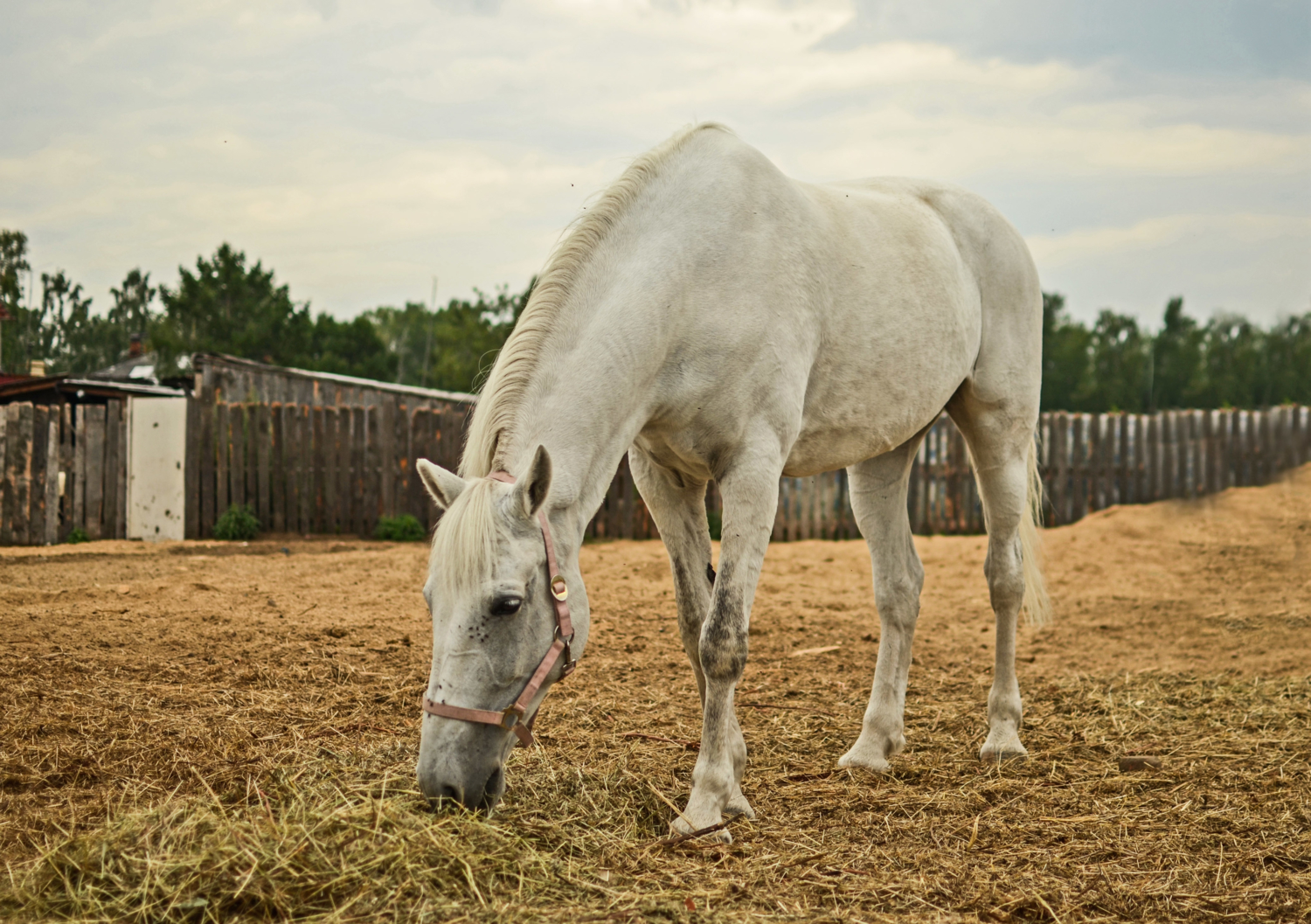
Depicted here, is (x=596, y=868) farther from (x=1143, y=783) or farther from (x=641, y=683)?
(x=641, y=683)

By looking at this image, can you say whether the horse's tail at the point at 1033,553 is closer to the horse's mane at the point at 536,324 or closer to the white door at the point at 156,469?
the horse's mane at the point at 536,324

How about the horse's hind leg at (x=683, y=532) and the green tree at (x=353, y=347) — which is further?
the green tree at (x=353, y=347)

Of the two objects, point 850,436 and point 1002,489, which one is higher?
point 850,436

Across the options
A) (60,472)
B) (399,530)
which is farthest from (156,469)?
(399,530)

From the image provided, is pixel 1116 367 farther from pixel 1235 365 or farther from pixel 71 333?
pixel 71 333

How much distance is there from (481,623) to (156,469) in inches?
440

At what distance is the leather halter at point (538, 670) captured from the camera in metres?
2.55

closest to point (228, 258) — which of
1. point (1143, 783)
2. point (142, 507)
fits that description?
point (142, 507)

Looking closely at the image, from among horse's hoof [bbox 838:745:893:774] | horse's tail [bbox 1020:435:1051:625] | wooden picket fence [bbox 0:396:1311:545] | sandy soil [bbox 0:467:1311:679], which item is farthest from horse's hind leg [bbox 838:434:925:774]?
wooden picket fence [bbox 0:396:1311:545]

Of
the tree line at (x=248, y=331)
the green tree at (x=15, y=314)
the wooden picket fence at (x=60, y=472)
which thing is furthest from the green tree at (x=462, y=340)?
the wooden picket fence at (x=60, y=472)

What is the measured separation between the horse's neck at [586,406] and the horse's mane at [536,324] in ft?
0.13

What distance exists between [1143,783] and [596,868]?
2128 millimetres

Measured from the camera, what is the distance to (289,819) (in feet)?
8.46

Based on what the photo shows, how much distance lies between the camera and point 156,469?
12219 millimetres
